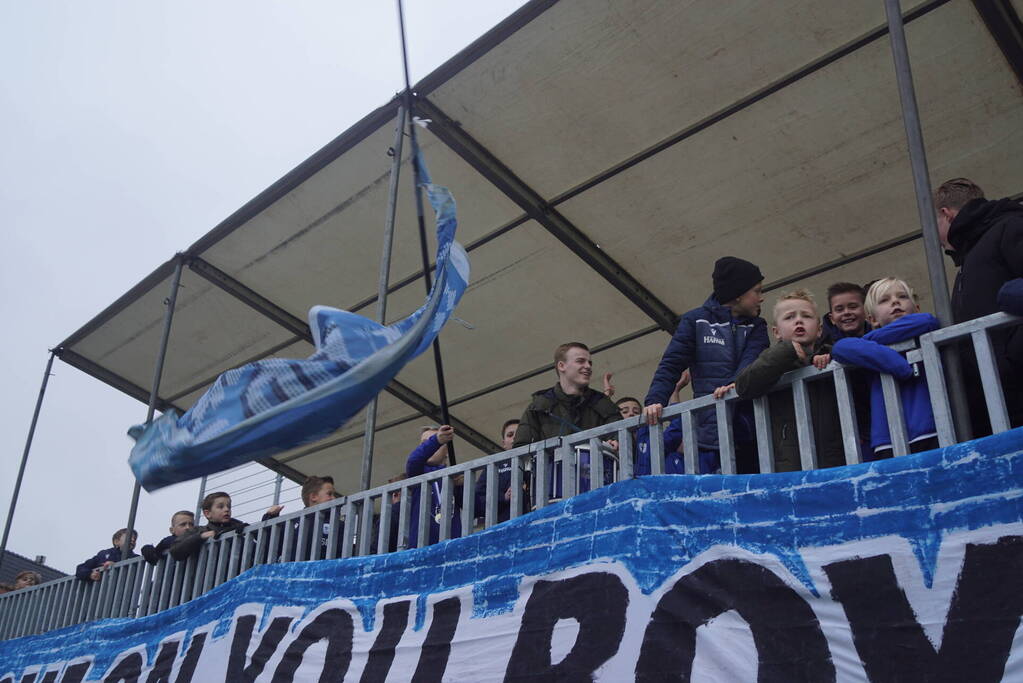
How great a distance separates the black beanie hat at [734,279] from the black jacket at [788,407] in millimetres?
799

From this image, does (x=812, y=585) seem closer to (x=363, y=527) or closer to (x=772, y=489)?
(x=772, y=489)

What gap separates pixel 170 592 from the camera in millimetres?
6934

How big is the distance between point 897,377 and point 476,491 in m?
2.56

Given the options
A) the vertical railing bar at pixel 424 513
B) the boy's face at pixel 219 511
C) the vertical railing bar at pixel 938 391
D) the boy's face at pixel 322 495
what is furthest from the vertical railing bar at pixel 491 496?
the boy's face at pixel 219 511

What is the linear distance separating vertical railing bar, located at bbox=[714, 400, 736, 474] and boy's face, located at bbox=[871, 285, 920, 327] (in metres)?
0.69

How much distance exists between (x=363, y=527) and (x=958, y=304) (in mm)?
3225

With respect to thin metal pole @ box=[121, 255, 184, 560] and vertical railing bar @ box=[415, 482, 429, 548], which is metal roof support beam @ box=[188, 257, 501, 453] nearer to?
thin metal pole @ box=[121, 255, 184, 560]

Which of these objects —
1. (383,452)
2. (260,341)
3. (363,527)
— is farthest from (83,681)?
(383,452)

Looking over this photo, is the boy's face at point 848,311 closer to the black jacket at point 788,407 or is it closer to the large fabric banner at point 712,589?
the black jacket at point 788,407

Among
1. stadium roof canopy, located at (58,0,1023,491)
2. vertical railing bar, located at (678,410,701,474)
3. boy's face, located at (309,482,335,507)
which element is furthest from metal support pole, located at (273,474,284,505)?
vertical railing bar, located at (678,410,701,474)

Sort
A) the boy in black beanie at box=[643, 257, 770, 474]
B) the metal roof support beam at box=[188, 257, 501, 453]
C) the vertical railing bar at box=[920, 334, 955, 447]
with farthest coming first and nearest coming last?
the metal roof support beam at box=[188, 257, 501, 453]
the boy in black beanie at box=[643, 257, 770, 474]
the vertical railing bar at box=[920, 334, 955, 447]

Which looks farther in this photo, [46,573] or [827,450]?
[46,573]

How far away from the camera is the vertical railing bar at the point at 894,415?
360 cm

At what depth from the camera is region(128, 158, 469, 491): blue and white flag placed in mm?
3904
